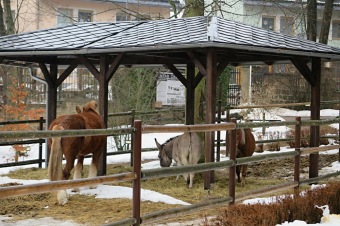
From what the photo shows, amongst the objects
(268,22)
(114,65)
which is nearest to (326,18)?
(114,65)

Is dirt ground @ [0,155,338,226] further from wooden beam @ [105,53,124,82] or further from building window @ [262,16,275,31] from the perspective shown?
building window @ [262,16,275,31]

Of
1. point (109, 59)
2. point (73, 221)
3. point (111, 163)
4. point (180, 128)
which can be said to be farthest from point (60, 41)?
point (180, 128)

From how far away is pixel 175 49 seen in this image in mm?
10852

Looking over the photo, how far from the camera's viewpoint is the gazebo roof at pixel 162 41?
10.5 metres

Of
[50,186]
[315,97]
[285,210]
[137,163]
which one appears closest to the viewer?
[50,186]

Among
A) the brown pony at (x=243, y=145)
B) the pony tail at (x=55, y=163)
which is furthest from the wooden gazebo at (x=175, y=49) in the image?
the pony tail at (x=55, y=163)

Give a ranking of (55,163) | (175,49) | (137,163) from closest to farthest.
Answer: (137,163)
(55,163)
(175,49)

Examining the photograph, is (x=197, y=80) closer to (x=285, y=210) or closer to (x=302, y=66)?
(x=302, y=66)

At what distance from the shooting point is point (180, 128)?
6824 mm

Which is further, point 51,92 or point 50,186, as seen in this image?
point 51,92

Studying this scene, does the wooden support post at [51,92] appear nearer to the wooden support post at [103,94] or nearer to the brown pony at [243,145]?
the wooden support post at [103,94]

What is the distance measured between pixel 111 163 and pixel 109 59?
3925 millimetres

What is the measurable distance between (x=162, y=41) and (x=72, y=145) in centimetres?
237

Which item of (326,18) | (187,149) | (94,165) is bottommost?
(94,165)
